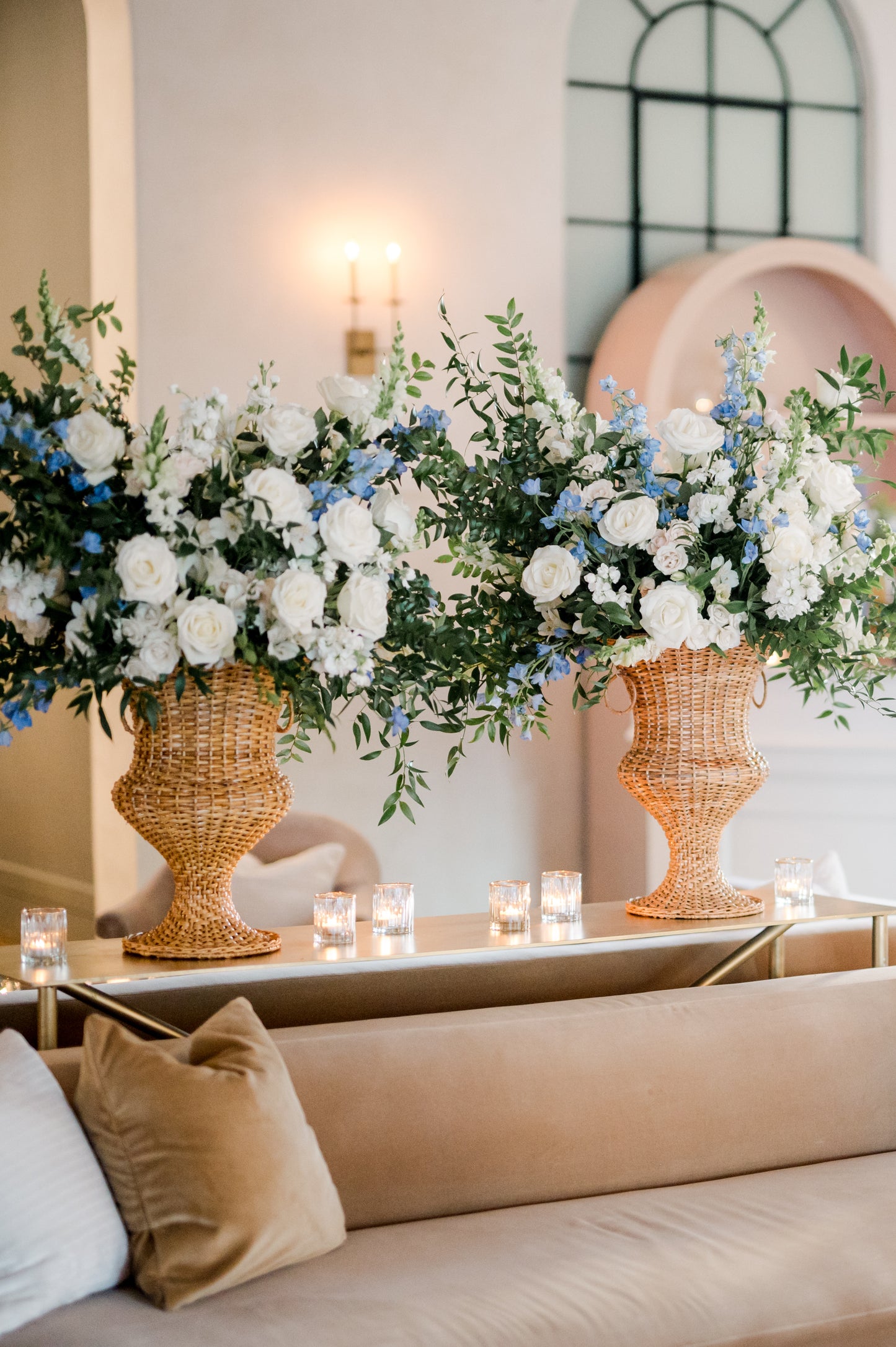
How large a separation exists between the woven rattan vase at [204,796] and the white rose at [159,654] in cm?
12

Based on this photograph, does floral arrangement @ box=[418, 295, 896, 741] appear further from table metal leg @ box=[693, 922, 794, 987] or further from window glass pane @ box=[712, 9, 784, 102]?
window glass pane @ box=[712, 9, 784, 102]

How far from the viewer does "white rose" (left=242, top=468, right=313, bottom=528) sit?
2.06 m

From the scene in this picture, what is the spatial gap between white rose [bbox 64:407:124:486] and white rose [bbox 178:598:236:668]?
0.22 metres

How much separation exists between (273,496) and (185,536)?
0.14 metres

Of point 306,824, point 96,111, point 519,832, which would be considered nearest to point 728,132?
point 96,111

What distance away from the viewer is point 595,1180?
232 centimetres

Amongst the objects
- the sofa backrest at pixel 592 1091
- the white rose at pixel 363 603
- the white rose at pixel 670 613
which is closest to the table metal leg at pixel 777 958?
the sofa backrest at pixel 592 1091

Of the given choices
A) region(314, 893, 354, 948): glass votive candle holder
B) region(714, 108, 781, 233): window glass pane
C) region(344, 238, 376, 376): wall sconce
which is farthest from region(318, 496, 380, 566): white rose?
region(714, 108, 781, 233): window glass pane

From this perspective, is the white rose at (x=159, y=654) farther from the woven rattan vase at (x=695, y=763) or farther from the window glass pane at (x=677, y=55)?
the window glass pane at (x=677, y=55)

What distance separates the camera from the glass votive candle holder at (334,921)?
237 cm

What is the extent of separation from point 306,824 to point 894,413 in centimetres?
278

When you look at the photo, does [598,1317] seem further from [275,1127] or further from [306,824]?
[306,824]

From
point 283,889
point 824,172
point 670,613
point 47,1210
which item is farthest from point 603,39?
point 47,1210

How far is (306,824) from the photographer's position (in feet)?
13.7
